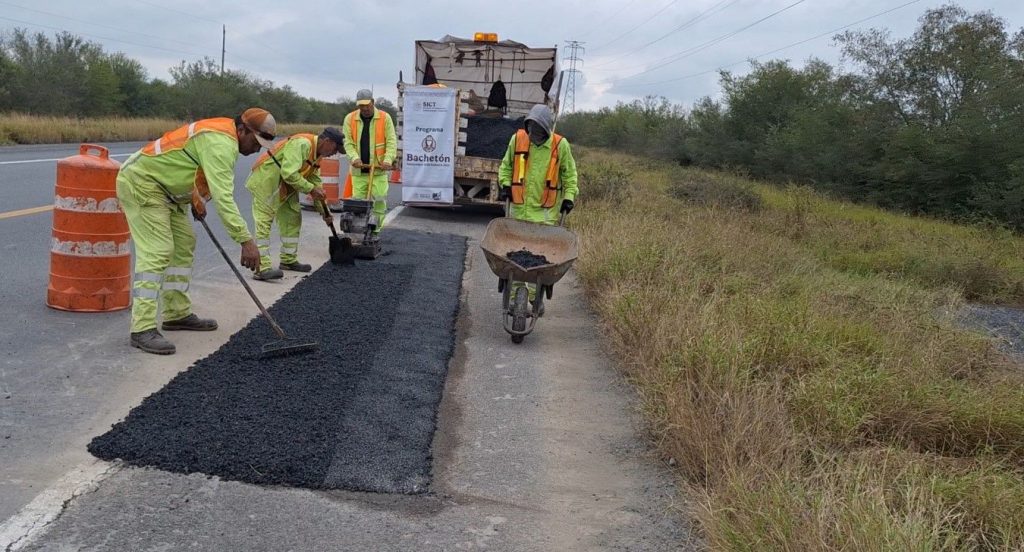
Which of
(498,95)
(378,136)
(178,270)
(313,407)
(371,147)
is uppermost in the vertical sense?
(498,95)

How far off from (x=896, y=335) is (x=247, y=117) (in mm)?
4694

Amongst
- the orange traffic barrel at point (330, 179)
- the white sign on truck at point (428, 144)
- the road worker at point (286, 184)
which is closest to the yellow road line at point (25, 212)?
the road worker at point (286, 184)

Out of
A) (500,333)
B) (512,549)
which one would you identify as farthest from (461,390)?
(512,549)

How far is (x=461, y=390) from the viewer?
5043mm

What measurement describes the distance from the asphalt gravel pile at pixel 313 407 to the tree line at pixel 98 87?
958 inches

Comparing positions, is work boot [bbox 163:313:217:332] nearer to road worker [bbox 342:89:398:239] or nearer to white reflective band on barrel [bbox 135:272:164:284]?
white reflective band on barrel [bbox 135:272:164:284]

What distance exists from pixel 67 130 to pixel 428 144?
17.4 metres

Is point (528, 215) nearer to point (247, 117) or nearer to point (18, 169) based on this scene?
point (247, 117)

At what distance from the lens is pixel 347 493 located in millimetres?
3430

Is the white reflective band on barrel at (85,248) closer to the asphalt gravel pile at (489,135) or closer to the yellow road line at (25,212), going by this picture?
the yellow road line at (25,212)

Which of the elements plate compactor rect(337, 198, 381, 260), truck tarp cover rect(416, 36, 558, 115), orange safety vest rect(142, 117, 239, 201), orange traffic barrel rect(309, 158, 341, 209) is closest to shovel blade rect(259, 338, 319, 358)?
orange safety vest rect(142, 117, 239, 201)

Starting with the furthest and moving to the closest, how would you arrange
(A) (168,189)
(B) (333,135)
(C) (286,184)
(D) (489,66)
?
(D) (489,66) < (C) (286,184) < (B) (333,135) < (A) (168,189)

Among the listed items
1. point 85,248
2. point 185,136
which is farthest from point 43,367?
point 185,136

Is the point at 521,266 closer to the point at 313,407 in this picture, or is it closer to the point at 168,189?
the point at 313,407
